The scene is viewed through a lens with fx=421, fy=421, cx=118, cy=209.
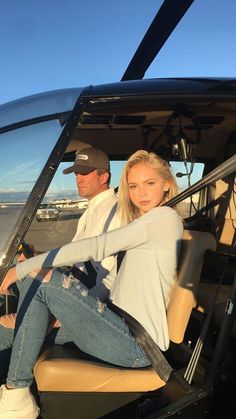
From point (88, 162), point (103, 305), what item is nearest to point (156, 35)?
point (88, 162)

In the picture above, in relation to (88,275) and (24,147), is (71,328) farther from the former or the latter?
(24,147)

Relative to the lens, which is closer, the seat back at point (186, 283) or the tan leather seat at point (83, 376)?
the tan leather seat at point (83, 376)

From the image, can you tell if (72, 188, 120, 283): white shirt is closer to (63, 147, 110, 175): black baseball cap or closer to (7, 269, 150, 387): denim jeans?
(63, 147, 110, 175): black baseball cap

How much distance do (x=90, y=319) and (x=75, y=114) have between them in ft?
2.81

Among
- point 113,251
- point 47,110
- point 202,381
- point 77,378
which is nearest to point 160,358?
point 202,381

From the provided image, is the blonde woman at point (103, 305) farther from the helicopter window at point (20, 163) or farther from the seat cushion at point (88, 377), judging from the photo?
the helicopter window at point (20, 163)

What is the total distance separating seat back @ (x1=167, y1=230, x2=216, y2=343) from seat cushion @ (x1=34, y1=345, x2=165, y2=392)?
265 millimetres

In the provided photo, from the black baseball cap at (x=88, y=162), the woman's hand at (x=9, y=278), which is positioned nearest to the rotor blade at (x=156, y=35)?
the black baseball cap at (x=88, y=162)

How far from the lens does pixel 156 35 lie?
4812 mm

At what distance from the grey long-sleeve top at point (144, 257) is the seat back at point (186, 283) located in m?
0.10

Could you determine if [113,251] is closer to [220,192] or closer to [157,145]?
[157,145]

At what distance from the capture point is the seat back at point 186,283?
194cm

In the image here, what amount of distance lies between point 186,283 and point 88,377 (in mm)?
614

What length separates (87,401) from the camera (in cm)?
174
